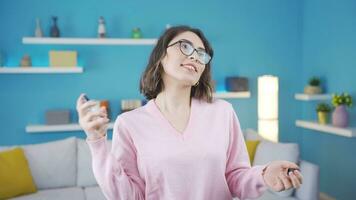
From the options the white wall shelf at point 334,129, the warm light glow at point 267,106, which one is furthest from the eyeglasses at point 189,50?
the warm light glow at point 267,106

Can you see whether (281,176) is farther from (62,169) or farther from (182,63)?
(62,169)

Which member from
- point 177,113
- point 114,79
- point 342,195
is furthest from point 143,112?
point 342,195

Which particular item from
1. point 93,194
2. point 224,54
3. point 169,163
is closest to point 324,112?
point 224,54

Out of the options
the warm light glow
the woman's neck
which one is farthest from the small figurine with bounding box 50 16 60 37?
the woman's neck

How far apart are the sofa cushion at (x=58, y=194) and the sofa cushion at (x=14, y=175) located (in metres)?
0.06

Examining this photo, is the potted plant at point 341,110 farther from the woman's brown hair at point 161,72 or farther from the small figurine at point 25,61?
the small figurine at point 25,61

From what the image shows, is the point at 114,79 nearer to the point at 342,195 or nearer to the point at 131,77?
the point at 131,77

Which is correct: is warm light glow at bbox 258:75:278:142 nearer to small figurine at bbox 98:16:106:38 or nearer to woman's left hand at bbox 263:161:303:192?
small figurine at bbox 98:16:106:38

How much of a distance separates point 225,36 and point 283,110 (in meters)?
1.10

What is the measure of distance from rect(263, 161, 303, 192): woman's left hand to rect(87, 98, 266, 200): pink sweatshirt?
5cm

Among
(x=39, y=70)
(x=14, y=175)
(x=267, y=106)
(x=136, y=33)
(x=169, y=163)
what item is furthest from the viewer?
(x=267, y=106)

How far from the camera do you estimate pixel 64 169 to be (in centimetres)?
321

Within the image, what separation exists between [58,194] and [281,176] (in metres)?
2.42

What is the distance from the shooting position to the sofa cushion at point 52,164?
315cm
